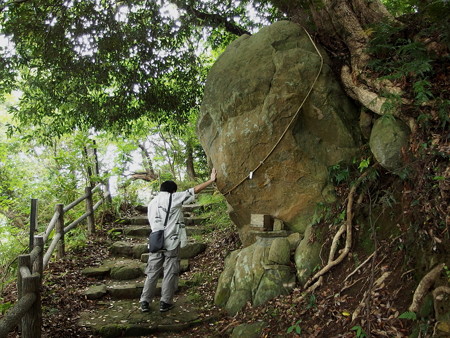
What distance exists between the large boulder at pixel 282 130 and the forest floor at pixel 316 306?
4.07 ft

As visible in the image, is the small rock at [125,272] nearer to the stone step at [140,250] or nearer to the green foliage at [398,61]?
the stone step at [140,250]

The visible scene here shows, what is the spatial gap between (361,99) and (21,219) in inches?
383

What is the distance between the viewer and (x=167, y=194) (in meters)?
5.54

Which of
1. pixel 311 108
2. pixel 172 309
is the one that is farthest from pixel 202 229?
pixel 311 108

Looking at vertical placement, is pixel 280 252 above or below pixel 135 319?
→ above

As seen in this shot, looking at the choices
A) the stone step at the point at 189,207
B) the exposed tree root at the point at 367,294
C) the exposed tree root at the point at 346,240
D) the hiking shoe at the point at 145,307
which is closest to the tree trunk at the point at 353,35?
the exposed tree root at the point at 346,240

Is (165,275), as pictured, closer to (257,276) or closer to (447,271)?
(257,276)

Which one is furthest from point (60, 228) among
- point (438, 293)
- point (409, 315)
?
point (438, 293)

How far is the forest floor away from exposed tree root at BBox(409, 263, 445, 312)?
0.14 m

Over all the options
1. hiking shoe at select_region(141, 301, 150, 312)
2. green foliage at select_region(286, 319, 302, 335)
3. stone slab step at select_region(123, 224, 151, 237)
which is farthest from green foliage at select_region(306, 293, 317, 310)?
stone slab step at select_region(123, 224, 151, 237)

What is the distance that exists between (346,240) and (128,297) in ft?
12.5

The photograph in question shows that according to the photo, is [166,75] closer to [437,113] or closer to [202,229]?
[202,229]

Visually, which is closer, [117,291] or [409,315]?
[409,315]

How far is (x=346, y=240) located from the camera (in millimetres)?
4266
